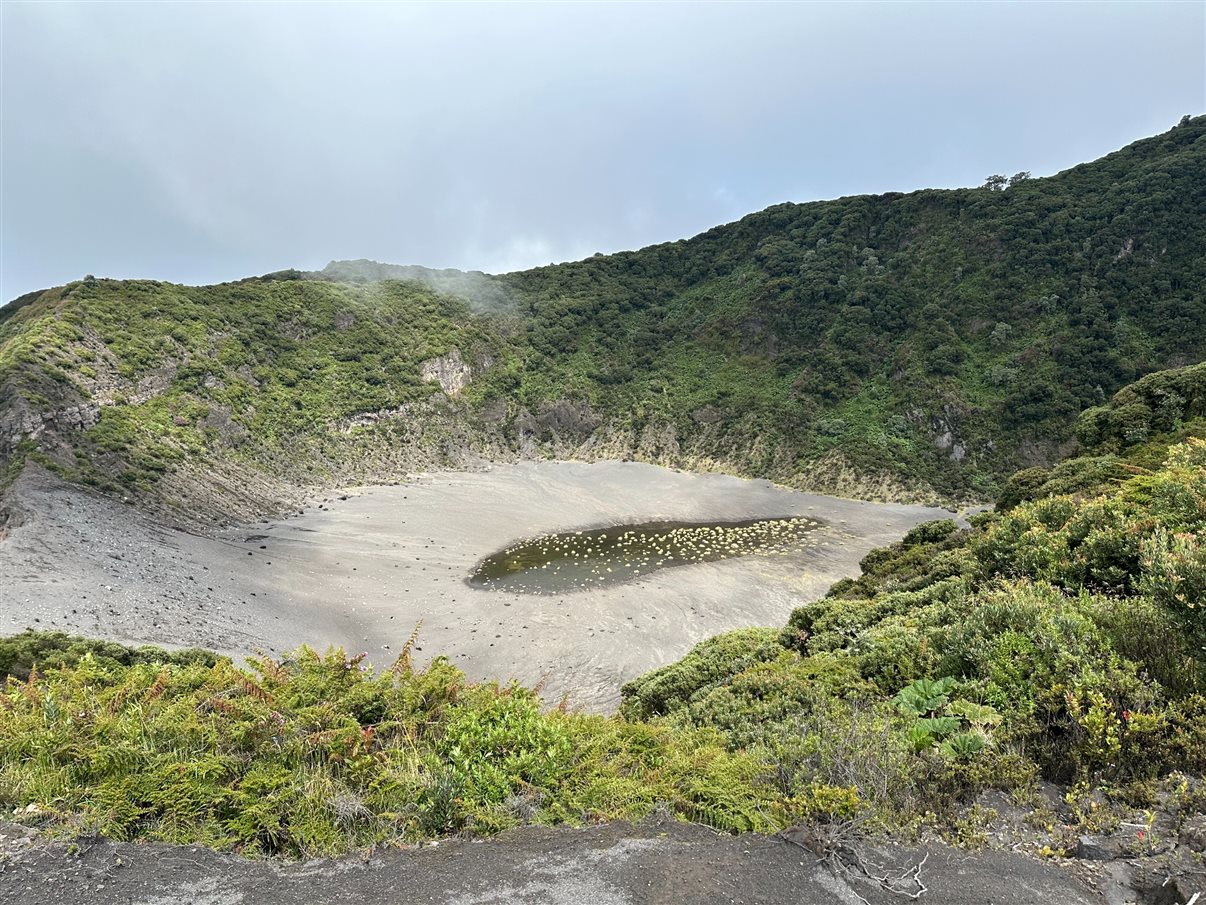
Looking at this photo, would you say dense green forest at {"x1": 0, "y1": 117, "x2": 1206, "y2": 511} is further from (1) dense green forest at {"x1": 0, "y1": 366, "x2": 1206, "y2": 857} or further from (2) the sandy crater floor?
(1) dense green forest at {"x1": 0, "y1": 366, "x2": 1206, "y2": 857}

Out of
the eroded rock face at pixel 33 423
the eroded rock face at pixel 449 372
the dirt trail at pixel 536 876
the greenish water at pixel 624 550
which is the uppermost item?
the eroded rock face at pixel 449 372

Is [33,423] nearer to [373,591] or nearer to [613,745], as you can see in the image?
[373,591]

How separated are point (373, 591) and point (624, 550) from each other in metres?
16.3

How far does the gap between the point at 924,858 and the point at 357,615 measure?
26.3m

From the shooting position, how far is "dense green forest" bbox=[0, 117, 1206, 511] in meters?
44.3

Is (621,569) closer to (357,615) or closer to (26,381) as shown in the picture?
(357,615)

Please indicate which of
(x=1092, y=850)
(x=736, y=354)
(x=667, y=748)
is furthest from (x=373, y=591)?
(x=736, y=354)

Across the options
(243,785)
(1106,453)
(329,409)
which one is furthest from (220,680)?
(329,409)

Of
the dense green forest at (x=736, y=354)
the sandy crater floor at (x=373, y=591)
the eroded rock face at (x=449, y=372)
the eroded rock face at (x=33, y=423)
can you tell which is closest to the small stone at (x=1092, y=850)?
the sandy crater floor at (x=373, y=591)

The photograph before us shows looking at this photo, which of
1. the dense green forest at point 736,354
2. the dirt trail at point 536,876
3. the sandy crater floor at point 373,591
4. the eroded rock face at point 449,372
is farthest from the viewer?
the eroded rock face at point 449,372

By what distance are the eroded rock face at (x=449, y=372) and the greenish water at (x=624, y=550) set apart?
35.8 metres

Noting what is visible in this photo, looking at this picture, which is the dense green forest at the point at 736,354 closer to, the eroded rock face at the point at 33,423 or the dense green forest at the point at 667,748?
the eroded rock face at the point at 33,423

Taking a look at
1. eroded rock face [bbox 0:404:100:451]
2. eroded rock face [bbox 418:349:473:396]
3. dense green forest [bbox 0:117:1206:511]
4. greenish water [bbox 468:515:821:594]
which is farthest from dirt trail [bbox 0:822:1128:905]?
eroded rock face [bbox 418:349:473:396]

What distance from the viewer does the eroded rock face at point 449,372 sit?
2665 inches
